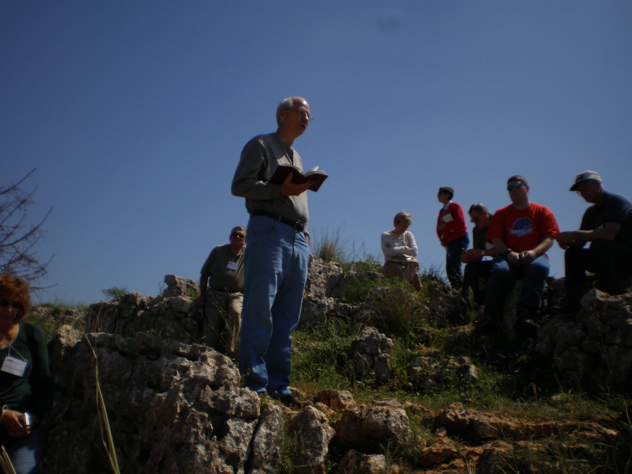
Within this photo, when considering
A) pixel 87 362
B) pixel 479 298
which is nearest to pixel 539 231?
pixel 479 298

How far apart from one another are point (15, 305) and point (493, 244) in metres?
5.00

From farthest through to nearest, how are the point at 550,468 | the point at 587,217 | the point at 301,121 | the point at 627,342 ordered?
1. the point at 587,217
2. the point at 627,342
3. the point at 301,121
4. the point at 550,468

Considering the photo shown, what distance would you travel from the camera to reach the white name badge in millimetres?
3021

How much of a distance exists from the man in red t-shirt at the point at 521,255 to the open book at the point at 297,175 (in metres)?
2.93

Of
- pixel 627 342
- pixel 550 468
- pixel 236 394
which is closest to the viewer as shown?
pixel 550 468

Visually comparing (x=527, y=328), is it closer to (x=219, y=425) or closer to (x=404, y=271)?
(x=404, y=271)

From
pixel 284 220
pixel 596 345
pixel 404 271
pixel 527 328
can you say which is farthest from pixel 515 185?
pixel 284 220

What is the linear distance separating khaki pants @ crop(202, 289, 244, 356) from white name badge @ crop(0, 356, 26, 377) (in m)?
3.67

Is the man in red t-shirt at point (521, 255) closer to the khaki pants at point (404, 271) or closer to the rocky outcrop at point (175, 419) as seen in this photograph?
the khaki pants at point (404, 271)

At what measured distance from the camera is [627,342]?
464cm

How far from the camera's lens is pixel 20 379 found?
310 cm

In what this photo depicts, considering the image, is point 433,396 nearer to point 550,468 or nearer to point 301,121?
point 550,468

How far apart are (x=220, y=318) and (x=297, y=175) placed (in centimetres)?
386

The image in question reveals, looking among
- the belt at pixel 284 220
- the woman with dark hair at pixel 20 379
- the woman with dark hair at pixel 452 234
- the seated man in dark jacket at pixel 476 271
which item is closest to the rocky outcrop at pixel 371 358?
the seated man in dark jacket at pixel 476 271
